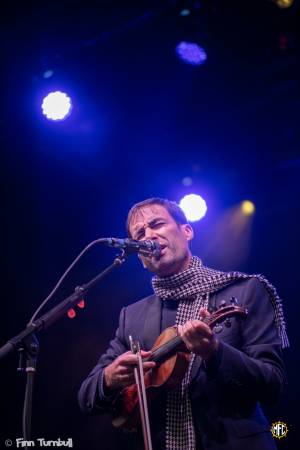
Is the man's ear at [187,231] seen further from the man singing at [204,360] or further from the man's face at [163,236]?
the man singing at [204,360]

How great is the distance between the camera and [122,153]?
6117 millimetres

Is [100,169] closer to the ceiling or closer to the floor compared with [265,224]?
closer to the ceiling

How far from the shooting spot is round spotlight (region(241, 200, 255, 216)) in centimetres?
559

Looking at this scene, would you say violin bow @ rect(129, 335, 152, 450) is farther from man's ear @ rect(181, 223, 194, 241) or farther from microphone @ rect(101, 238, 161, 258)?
man's ear @ rect(181, 223, 194, 241)

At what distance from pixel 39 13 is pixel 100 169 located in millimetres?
2039

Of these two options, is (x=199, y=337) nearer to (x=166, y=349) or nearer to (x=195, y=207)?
(x=166, y=349)

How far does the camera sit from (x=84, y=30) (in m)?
5.04

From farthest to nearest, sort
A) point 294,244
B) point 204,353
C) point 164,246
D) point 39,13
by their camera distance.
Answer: point 294,244, point 39,13, point 164,246, point 204,353

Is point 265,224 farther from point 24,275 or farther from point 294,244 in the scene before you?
point 24,275

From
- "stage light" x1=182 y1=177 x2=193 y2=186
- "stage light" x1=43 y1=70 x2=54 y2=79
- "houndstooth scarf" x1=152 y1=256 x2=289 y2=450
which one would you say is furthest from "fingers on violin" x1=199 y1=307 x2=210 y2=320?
"stage light" x1=43 y1=70 x2=54 y2=79

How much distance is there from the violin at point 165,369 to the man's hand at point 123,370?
0.05 metres

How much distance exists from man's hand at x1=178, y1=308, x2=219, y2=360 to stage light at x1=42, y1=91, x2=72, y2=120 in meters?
3.71

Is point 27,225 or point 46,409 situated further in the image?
point 27,225

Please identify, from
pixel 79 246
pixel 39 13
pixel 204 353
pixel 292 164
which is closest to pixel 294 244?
pixel 292 164
